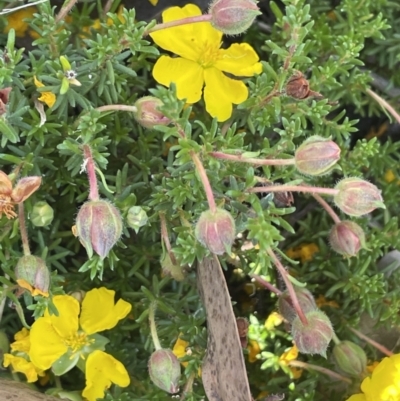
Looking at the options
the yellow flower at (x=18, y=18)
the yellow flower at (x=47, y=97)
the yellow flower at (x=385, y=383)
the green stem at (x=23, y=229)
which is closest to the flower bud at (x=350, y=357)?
the yellow flower at (x=385, y=383)

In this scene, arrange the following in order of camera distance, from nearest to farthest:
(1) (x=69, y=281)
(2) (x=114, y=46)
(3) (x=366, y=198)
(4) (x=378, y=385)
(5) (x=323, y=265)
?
(3) (x=366, y=198), (2) (x=114, y=46), (4) (x=378, y=385), (1) (x=69, y=281), (5) (x=323, y=265)

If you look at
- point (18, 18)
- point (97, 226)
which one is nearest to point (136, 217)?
point (97, 226)

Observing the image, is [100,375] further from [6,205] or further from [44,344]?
[6,205]

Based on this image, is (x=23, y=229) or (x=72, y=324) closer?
(x=23, y=229)

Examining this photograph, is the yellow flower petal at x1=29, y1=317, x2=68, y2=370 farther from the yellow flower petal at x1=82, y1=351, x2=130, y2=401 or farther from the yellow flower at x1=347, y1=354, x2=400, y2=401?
the yellow flower at x1=347, y1=354, x2=400, y2=401

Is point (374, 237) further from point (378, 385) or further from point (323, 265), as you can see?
point (378, 385)

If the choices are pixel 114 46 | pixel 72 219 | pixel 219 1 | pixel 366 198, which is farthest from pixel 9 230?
pixel 366 198

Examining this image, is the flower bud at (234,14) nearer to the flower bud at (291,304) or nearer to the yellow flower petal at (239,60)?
the yellow flower petal at (239,60)
